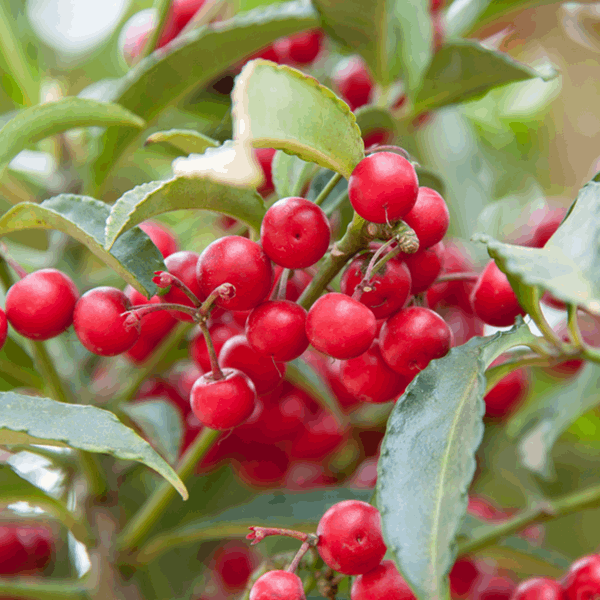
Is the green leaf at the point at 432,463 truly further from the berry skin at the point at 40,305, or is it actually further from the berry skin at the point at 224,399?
the berry skin at the point at 40,305

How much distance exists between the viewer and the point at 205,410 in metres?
0.51

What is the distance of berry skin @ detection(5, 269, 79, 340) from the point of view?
53 cm

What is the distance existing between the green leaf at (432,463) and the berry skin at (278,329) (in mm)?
95

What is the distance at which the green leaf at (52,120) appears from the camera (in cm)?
55

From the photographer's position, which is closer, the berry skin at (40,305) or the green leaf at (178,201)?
the green leaf at (178,201)

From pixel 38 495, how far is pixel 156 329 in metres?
0.21

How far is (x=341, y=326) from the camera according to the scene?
0.45m

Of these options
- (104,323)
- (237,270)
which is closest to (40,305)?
(104,323)

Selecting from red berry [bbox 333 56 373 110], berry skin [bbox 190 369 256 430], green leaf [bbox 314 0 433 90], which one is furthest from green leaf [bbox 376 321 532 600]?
red berry [bbox 333 56 373 110]

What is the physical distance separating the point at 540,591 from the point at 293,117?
0.49 m

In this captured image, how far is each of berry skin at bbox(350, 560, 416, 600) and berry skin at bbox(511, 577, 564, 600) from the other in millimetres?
239

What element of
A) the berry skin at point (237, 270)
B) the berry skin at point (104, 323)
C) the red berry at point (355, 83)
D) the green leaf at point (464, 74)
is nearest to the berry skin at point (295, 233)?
the berry skin at point (237, 270)

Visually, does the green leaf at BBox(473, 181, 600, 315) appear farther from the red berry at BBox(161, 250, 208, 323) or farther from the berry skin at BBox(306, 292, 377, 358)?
the red berry at BBox(161, 250, 208, 323)

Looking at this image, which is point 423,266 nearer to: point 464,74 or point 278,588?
point 278,588
